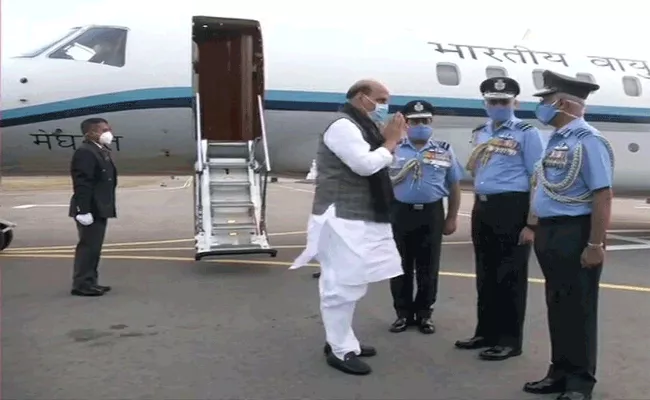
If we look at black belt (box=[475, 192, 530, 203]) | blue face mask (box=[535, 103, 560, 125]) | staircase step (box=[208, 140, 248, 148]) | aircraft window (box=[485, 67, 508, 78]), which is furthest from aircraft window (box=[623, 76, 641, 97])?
blue face mask (box=[535, 103, 560, 125])

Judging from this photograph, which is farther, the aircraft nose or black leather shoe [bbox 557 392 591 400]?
the aircraft nose

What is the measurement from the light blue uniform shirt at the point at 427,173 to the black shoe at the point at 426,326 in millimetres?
929

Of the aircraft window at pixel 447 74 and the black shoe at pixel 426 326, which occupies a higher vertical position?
the aircraft window at pixel 447 74

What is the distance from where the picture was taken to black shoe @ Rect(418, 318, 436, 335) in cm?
549

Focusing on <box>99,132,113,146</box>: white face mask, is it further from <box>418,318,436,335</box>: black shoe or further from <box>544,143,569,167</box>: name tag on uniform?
<box>544,143,569,167</box>: name tag on uniform

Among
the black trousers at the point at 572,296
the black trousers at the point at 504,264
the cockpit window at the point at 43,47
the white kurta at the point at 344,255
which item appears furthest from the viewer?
the cockpit window at the point at 43,47

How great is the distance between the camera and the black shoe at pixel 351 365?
4488mm

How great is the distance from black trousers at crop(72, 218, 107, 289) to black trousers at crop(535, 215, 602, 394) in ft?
15.0

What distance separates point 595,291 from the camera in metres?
4.08

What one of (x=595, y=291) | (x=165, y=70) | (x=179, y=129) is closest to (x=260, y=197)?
(x=179, y=129)

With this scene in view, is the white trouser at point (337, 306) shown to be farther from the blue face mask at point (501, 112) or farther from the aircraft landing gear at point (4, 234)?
the aircraft landing gear at point (4, 234)

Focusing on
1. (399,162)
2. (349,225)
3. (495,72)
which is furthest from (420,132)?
(495,72)

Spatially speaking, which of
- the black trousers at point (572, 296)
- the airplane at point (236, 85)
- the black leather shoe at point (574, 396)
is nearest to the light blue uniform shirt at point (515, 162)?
the black trousers at point (572, 296)

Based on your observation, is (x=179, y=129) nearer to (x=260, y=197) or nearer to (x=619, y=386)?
(x=260, y=197)
